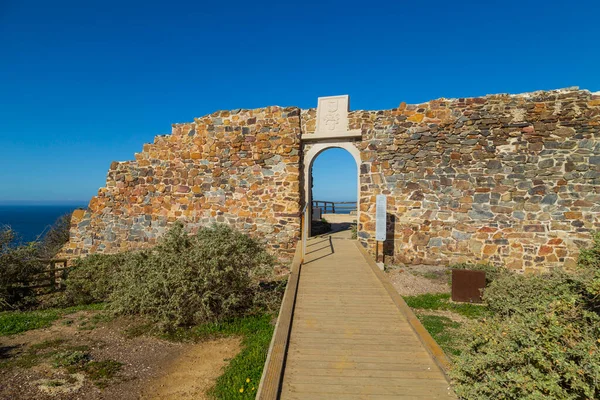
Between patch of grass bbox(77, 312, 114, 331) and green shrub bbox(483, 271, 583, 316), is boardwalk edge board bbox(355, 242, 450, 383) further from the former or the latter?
patch of grass bbox(77, 312, 114, 331)

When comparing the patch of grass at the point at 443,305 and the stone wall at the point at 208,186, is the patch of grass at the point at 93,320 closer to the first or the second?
the stone wall at the point at 208,186

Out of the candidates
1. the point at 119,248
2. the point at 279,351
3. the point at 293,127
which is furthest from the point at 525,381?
the point at 119,248

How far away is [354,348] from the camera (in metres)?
4.22

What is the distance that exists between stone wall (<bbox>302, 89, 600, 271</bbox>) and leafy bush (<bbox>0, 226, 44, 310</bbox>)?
29.9 feet

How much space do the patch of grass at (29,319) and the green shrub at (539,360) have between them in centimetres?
760

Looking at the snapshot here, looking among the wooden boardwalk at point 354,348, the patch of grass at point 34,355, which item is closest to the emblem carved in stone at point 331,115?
the wooden boardwalk at point 354,348

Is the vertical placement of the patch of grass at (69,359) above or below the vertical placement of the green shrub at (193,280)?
below

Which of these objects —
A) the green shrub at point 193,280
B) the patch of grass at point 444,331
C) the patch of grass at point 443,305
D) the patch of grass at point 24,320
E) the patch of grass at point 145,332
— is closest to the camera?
the patch of grass at point 444,331

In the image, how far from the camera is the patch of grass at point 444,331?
5.25 metres

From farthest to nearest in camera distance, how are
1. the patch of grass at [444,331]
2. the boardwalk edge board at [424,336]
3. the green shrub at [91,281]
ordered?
1. the green shrub at [91,281]
2. the patch of grass at [444,331]
3. the boardwalk edge board at [424,336]

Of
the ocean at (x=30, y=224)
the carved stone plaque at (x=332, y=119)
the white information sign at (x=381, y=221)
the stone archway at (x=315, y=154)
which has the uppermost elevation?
A: the carved stone plaque at (x=332, y=119)

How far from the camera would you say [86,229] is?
1270 cm

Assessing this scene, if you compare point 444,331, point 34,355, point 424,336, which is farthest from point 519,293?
point 34,355

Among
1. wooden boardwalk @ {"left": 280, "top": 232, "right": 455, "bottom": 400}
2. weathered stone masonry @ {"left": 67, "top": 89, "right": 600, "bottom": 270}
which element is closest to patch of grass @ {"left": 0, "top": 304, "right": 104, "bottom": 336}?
weathered stone masonry @ {"left": 67, "top": 89, "right": 600, "bottom": 270}
